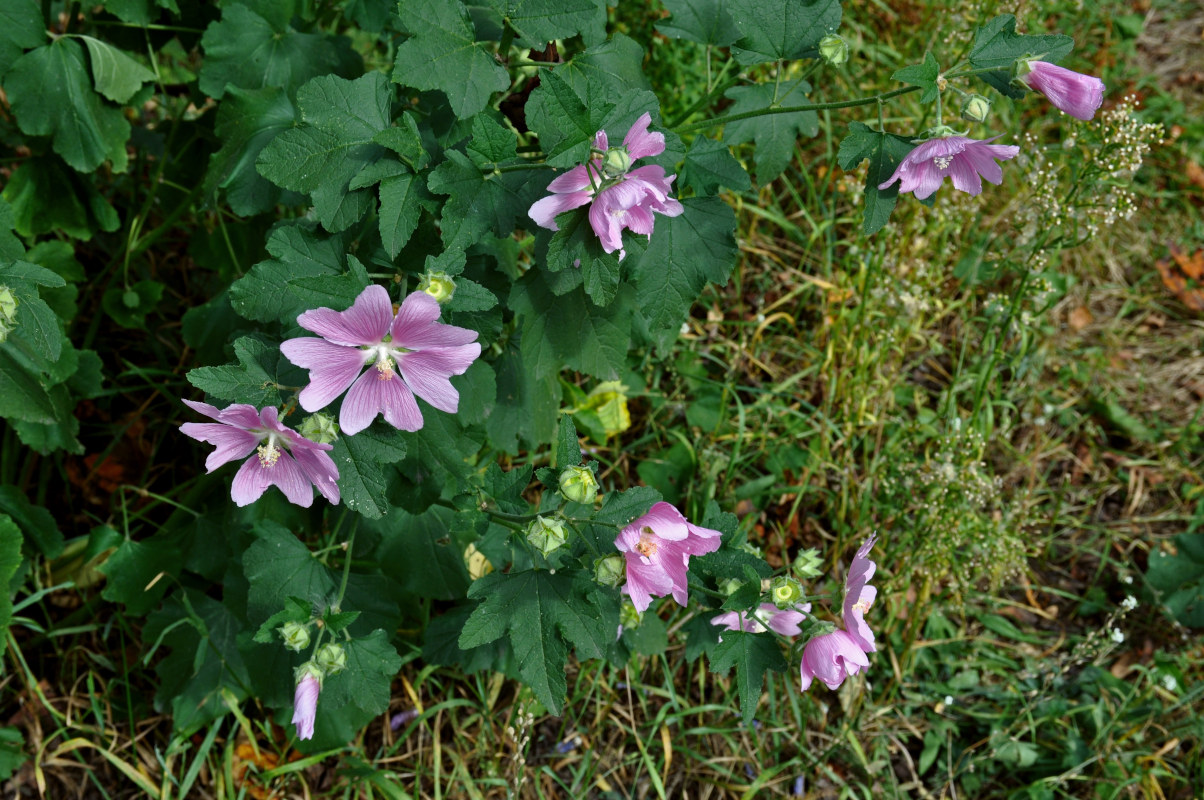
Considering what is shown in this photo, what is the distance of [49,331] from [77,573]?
3.92ft

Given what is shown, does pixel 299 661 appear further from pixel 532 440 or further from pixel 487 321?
pixel 487 321

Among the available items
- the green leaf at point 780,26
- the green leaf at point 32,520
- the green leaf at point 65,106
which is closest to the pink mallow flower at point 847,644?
the green leaf at point 780,26

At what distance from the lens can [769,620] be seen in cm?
182

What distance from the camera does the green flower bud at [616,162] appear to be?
1570mm

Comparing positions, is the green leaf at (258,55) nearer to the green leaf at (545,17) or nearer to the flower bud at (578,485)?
the green leaf at (545,17)

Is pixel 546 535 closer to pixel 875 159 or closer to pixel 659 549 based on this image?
pixel 659 549

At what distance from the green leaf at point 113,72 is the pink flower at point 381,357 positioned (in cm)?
128

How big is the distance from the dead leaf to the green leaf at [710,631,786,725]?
296 centimetres

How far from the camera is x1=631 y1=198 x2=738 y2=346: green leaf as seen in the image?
1.92 meters

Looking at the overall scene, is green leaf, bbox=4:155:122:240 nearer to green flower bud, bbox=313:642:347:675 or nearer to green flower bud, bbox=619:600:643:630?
green flower bud, bbox=313:642:347:675

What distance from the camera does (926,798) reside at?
282cm

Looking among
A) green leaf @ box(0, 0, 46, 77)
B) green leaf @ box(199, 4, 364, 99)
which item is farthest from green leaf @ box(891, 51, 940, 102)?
green leaf @ box(0, 0, 46, 77)

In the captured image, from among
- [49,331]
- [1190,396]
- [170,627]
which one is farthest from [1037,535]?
[49,331]

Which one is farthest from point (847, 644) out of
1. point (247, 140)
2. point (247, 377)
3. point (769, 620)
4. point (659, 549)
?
point (247, 140)
